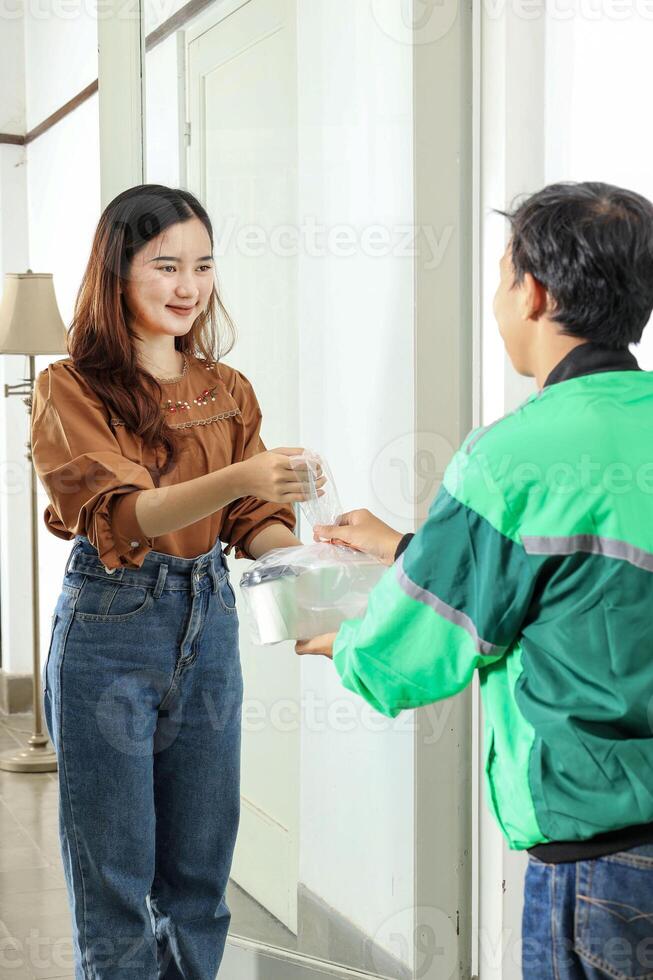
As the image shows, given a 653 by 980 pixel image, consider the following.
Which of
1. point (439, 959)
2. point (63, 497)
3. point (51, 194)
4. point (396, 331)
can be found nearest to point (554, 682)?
point (63, 497)

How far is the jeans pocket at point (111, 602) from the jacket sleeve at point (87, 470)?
1.5 inches

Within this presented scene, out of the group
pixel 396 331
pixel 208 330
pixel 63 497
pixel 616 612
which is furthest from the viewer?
pixel 396 331

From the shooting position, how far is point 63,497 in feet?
5.10

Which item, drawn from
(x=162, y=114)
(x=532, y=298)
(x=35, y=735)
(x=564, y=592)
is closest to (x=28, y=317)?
(x=35, y=735)

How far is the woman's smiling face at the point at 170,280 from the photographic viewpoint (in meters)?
1.65

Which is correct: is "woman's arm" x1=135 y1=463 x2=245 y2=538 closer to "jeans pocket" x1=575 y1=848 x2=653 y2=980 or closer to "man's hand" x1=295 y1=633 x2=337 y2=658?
"man's hand" x1=295 y1=633 x2=337 y2=658

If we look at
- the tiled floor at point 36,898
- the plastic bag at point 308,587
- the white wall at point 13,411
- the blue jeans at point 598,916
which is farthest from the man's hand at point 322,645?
the white wall at point 13,411

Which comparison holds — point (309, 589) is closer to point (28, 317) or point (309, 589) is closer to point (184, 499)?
point (184, 499)

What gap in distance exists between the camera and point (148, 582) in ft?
5.23

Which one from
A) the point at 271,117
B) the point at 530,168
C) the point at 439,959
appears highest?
the point at 271,117

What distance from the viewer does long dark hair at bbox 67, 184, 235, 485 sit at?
Result: 1.62 m

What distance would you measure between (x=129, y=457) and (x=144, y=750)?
421 millimetres

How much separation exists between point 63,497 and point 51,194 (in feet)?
10.3

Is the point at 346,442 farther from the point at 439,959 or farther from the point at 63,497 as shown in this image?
the point at 439,959
